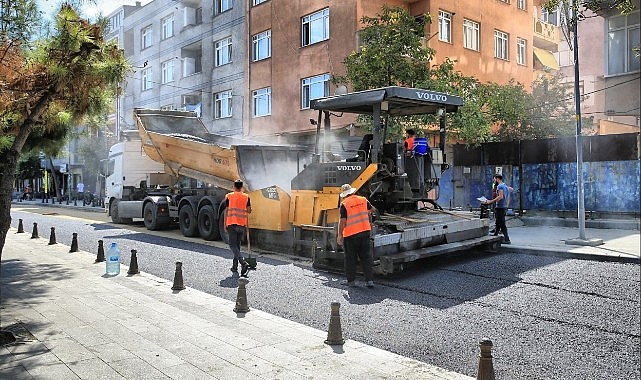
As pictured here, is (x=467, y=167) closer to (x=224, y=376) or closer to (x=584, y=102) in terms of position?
(x=584, y=102)

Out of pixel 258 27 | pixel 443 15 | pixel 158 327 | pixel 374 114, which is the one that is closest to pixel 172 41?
pixel 258 27

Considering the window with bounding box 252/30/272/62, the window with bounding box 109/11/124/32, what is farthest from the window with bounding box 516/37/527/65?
the window with bounding box 109/11/124/32

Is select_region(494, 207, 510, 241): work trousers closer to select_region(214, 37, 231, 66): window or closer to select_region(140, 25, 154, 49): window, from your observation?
select_region(214, 37, 231, 66): window

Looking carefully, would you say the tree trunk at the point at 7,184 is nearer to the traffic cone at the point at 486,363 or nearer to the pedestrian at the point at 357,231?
the pedestrian at the point at 357,231

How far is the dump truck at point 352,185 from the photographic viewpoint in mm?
8914

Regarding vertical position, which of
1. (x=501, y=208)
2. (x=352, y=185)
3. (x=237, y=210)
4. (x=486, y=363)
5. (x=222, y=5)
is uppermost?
(x=222, y=5)

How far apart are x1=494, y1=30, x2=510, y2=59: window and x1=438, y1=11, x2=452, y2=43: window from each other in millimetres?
2705

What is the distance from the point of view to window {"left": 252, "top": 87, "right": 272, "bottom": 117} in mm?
17375

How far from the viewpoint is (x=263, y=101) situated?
58.1 feet

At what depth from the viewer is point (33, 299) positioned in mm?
6867

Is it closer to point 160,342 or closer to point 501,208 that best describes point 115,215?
point 501,208

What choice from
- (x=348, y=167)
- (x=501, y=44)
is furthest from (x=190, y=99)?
(x=501, y=44)

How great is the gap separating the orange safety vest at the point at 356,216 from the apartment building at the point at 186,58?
3.40m

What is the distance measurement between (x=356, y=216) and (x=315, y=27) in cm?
1000
